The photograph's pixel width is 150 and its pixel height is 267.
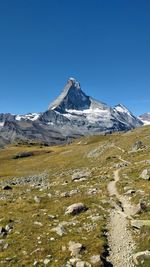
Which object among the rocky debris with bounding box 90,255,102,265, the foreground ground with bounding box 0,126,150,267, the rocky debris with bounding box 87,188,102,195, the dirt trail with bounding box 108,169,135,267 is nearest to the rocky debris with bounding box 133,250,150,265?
the foreground ground with bounding box 0,126,150,267

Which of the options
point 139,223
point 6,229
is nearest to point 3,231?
point 6,229

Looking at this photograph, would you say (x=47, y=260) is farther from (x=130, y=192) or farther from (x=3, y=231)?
(x=130, y=192)

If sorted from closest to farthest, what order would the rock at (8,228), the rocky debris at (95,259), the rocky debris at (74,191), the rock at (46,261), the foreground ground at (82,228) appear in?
the rocky debris at (95,259) < the rock at (46,261) < the foreground ground at (82,228) < the rock at (8,228) < the rocky debris at (74,191)

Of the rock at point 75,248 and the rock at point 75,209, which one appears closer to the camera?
the rock at point 75,248

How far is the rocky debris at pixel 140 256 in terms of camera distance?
2627 cm

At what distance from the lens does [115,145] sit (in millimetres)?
127375

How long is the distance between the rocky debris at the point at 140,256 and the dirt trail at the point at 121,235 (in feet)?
1.34

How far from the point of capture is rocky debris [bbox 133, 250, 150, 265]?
26.3 m

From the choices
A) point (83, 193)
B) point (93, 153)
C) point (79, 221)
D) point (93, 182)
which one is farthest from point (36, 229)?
point (93, 153)

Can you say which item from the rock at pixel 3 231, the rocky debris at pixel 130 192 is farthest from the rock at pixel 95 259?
the rocky debris at pixel 130 192

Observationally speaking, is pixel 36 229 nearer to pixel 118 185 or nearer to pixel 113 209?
pixel 113 209

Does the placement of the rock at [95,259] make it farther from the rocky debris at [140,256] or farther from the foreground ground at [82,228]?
the rocky debris at [140,256]

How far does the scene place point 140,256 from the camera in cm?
2661

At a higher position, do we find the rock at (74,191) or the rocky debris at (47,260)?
the rock at (74,191)
